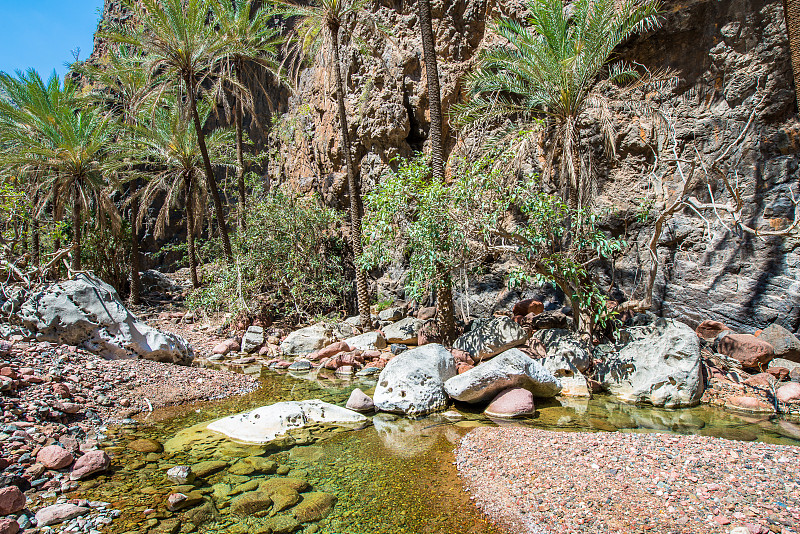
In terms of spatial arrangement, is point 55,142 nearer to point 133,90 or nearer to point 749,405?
point 133,90

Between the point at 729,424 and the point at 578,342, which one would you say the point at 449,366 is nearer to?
the point at 578,342

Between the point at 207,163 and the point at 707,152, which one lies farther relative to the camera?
the point at 207,163

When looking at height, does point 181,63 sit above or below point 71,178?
above

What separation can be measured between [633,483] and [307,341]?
10093 millimetres

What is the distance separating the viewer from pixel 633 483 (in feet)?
14.6

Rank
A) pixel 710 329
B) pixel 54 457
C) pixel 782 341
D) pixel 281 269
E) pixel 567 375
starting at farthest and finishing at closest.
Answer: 1. pixel 281 269
2. pixel 710 329
3. pixel 567 375
4. pixel 782 341
5. pixel 54 457

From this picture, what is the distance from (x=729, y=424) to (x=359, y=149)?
47.1ft

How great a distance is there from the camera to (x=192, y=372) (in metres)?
9.14

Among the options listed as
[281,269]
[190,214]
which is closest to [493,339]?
[281,269]

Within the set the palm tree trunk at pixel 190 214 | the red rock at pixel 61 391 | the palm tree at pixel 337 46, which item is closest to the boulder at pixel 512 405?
the red rock at pixel 61 391

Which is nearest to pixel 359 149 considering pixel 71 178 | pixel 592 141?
pixel 592 141

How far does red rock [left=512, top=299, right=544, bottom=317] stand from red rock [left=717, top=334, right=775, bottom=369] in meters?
4.14

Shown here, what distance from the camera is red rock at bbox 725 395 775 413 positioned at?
22.7 ft

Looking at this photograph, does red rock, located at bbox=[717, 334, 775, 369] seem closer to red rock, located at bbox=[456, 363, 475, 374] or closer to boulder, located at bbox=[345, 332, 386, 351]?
red rock, located at bbox=[456, 363, 475, 374]
